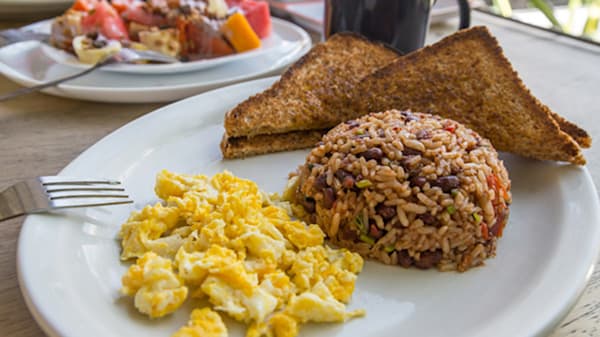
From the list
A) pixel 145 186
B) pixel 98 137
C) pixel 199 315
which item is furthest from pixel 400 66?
pixel 199 315

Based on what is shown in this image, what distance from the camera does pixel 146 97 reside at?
7.43 feet

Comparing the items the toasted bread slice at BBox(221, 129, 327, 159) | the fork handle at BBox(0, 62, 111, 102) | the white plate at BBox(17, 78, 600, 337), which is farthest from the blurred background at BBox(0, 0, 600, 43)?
→ the white plate at BBox(17, 78, 600, 337)

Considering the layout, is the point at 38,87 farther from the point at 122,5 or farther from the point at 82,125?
the point at 122,5

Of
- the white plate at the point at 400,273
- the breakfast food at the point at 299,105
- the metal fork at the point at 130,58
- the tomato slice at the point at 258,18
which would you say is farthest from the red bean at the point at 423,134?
the tomato slice at the point at 258,18

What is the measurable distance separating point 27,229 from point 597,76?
9.01 feet

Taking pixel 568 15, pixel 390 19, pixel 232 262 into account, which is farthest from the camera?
pixel 568 15

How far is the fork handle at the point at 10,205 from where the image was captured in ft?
4.24

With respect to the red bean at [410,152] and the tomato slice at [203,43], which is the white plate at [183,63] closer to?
the tomato slice at [203,43]

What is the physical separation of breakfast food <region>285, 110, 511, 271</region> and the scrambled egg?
0.31 feet

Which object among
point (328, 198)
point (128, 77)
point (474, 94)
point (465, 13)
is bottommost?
point (128, 77)

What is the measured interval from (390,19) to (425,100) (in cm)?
68

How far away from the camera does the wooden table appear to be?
1.25m

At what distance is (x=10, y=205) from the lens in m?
1.32

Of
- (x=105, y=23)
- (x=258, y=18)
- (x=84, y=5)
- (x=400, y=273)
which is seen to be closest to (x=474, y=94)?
(x=400, y=273)
